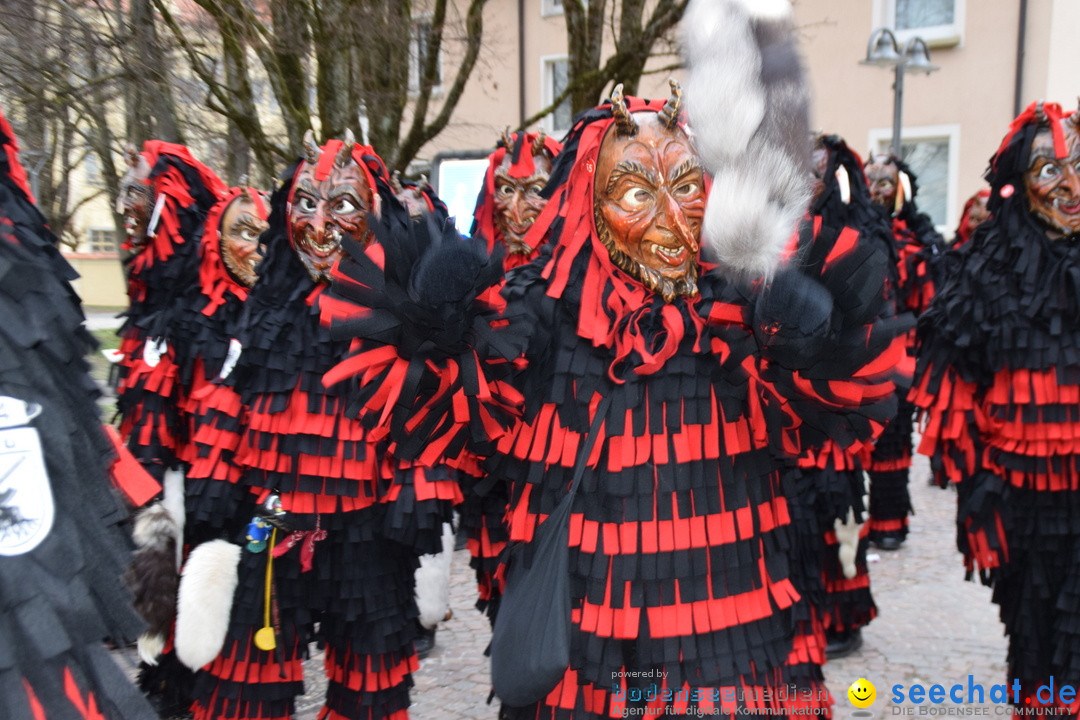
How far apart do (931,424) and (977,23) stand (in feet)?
42.1

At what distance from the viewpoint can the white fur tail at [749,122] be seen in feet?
6.27

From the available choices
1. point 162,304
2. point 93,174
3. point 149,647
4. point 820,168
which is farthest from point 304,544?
point 93,174

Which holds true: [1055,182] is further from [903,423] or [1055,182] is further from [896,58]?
[896,58]

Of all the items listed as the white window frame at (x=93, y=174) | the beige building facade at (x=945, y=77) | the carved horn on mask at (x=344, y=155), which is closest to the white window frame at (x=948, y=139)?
the beige building facade at (x=945, y=77)

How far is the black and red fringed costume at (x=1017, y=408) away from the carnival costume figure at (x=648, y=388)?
141 centimetres

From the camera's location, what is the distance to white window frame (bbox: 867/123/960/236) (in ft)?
47.5

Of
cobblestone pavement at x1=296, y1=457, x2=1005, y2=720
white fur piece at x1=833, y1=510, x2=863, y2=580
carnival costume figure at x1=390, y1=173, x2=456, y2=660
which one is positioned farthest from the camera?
white fur piece at x1=833, y1=510, x2=863, y2=580

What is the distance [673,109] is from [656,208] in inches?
11.6

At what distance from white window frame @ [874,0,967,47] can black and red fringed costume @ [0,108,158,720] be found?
1453 centimetres

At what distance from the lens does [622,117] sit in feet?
→ 8.38

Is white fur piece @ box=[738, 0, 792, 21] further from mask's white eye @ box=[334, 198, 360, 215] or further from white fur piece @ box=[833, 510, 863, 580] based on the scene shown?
white fur piece @ box=[833, 510, 863, 580]

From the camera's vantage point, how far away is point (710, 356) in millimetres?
2467

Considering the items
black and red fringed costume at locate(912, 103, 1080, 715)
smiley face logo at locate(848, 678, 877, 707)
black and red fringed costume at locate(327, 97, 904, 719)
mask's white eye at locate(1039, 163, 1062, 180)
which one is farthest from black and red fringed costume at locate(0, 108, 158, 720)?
smiley face logo at locate(848, 678, 877, 707)

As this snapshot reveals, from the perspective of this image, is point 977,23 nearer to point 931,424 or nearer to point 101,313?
point 931,424
